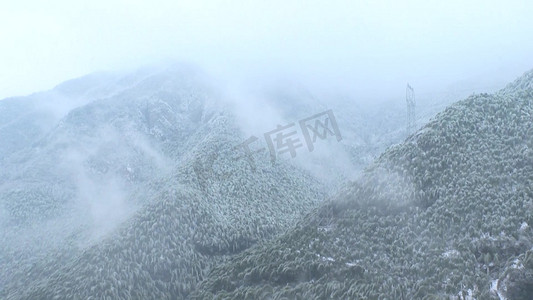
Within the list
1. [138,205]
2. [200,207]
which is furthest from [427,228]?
[138,205]

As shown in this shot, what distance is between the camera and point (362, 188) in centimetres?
8869

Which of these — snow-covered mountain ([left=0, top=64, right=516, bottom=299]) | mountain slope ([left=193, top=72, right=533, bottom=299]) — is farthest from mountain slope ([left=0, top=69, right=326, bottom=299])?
mountain slope ([left=193, top=72, right=533, bottom=299])

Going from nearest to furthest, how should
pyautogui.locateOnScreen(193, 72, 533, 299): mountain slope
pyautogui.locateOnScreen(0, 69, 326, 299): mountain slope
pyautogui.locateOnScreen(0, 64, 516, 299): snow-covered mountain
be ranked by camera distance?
1. pyautogui.locateOnScreen(193, 72, 533, 299): mountain slope
2. pyautogui.locateOnScreen(0, 64, 516, 299): snow-covered mountain
3. pyautogui.locateOnScreen(0, 69, 326, 299): mountain slope

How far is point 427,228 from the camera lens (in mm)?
73500

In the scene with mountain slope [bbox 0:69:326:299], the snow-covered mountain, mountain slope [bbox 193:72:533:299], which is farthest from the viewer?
mountain slope [bbox 0:69:326:299]

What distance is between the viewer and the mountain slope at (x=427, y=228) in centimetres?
6366

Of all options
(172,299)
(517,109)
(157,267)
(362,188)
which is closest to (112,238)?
(157,267)

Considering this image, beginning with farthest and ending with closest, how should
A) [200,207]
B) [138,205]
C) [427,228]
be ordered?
1. [138,205]
2. [200,207]
3. [427,228]

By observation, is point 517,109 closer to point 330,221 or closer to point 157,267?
point 330,221

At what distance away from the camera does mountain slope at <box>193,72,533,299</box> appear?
2506 inches

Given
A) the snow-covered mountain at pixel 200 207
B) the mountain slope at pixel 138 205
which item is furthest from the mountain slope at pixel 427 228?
the mountain slope at pixel 138 205

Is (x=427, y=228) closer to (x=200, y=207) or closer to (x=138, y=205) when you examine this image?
(x=200, y=207)

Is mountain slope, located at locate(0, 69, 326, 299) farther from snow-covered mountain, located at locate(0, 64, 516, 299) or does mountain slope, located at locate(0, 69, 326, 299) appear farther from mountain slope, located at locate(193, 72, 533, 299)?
mountain slope, located at locate(193, 72, 533, 299)

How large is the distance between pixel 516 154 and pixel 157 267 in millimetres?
75888
